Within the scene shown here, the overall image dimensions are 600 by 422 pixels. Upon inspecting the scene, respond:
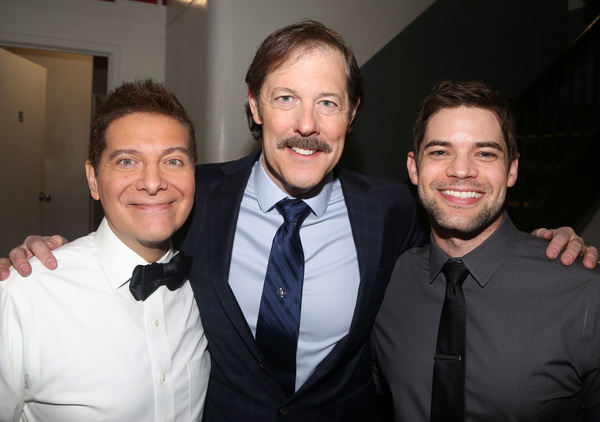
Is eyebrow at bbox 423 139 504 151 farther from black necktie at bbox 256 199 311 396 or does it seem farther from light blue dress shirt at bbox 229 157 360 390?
black necktie at bbox 256 199 311 396

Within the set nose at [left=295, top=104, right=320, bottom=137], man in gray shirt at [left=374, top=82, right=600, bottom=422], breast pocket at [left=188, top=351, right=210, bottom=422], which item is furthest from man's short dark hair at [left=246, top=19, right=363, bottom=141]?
breast pocket at [left=188, top=351, right=210, bottom=422]

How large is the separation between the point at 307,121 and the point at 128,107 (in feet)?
2.09

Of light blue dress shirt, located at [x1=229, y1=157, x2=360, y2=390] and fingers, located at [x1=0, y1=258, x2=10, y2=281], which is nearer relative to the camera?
fingers, located at [x1=0, y1=258, x2=10, y2=281]

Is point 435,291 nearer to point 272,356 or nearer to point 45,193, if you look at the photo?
point 272,356

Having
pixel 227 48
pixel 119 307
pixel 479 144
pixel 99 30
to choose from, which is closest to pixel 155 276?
pixel 119 307

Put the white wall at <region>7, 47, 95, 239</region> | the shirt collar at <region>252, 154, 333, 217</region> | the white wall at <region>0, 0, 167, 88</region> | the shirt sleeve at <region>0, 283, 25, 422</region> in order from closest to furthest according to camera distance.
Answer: the shirt sleeve at <region>0, 283, 25, 422</region>, the shirt collar at <region>252, 154, 333, 217</region>, the white wall at <region>0, 0, 167, 88</region>, the white wall at <region>7, 47, 95, 239</region>

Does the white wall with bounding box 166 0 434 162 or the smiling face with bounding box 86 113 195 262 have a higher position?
the white wall with bounding box 166 0 434 162

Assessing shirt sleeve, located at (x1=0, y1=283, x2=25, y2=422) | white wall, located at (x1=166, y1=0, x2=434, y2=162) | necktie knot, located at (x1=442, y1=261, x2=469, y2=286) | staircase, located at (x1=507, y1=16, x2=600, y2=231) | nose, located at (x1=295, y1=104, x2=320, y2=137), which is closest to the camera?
shirt sleeve, located at (x1=0, y1=283, x2=25, y2=422)

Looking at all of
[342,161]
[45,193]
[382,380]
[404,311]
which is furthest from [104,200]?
[45,193]

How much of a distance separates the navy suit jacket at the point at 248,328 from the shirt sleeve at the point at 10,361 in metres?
0.62

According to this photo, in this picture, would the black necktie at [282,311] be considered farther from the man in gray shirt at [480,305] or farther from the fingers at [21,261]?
the fingers at [21,261]

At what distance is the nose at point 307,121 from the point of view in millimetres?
1695

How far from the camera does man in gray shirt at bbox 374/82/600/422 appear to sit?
4.73 feet

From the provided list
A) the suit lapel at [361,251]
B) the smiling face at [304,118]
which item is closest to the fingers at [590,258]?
the suit lapel at [361,251]
